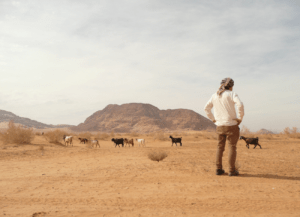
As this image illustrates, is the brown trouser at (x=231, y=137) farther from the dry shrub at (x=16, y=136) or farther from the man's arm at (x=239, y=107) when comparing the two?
the dry shrub at (x=16, y=136)

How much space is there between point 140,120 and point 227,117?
290ft

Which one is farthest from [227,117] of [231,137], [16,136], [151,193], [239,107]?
[16,136]

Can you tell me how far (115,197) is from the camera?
179 inches

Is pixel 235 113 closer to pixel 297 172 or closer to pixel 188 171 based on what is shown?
pixel 188 171

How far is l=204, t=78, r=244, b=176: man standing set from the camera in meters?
5.89

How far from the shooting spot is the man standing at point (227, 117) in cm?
589

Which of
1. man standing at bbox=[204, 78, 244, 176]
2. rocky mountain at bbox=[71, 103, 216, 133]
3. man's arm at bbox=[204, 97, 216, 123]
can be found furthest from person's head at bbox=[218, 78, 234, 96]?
rocky mountain at bbox=[71, 103, 216, 133]

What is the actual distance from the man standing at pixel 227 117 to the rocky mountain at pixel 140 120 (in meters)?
76.4

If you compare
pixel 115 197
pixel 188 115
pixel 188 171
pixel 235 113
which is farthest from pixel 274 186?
pixel 188 115

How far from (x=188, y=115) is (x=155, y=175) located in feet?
318

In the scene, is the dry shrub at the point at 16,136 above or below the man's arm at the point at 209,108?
below

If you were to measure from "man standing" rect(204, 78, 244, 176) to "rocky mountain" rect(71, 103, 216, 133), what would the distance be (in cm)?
7640

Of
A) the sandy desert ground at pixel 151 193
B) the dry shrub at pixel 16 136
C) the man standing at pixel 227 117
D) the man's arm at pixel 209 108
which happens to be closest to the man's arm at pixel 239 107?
the man standing at pixel 227 117

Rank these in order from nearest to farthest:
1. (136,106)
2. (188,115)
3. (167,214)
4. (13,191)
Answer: (167,214)
(13,191)
(188,115)
(136,106)
